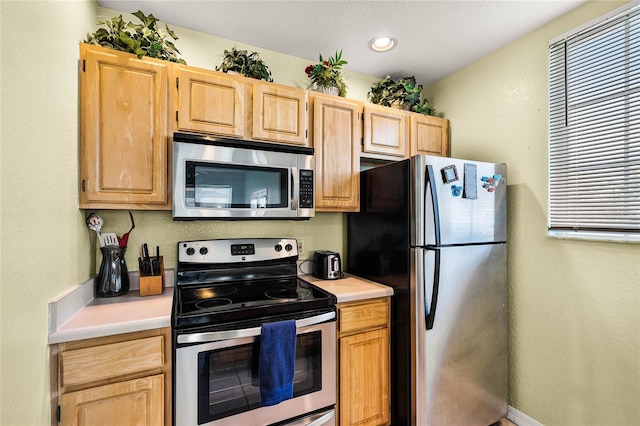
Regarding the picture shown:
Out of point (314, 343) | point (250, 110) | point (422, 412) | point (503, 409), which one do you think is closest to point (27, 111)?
point (250, 110)

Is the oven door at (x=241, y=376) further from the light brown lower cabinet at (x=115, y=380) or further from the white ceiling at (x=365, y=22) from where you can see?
the white ceiling at (x=365, y=22)

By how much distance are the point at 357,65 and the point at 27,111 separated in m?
2.14

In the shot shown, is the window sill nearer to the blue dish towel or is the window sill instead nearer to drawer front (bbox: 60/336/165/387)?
the blue dish towel

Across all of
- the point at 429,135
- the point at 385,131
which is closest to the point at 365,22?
the point at 385,131

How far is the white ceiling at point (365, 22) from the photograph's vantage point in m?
1.75

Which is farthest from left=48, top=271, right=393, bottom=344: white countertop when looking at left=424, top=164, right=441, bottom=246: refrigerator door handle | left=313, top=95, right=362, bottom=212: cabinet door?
left=313, top=95, right=362, bottom=212: cabinet door

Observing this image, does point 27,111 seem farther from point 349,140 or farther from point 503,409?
point 503,409

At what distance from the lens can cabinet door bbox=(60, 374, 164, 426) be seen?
3.80ft

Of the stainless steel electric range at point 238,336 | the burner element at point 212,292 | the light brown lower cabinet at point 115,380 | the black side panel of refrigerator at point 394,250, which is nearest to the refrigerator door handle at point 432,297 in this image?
the black side panel of refrigerator at point 394,250

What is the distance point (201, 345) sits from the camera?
4.40 ft

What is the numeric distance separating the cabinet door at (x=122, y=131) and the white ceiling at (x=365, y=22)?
525 millimetres

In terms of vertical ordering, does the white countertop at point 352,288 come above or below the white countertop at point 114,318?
below

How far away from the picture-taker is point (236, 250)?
2.01 m

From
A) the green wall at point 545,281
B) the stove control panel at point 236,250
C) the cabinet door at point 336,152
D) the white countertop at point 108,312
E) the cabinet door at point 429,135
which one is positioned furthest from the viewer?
the cabinet door at point 429,135
